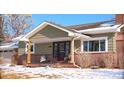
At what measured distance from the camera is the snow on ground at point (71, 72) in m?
7.52

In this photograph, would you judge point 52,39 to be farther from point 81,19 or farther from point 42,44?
point 81,19

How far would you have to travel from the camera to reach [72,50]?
7.76 meters

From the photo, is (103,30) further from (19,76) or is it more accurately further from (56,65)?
(19,76)

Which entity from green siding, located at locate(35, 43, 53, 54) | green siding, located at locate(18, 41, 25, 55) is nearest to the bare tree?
green siding, located at locate(18, 41, 25, 55)

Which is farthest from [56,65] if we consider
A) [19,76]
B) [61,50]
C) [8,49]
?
[8,49]

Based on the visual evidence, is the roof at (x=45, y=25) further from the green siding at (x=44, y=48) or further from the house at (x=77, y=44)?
the green siding at (x=44, y=48)

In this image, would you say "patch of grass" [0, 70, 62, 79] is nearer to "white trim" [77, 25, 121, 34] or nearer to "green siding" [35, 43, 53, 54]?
"green siding" [35, 43, 53, 54]

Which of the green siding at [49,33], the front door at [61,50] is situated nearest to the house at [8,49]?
the green siding at [49,33]

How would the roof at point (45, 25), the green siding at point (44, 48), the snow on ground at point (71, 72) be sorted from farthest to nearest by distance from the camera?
the green siding at point (44, 48), the roof at point (45, 25), the snow on ground at point (71, 72)

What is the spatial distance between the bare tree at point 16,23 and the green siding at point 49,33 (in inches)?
10.7

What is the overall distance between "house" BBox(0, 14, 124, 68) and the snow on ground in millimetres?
120
